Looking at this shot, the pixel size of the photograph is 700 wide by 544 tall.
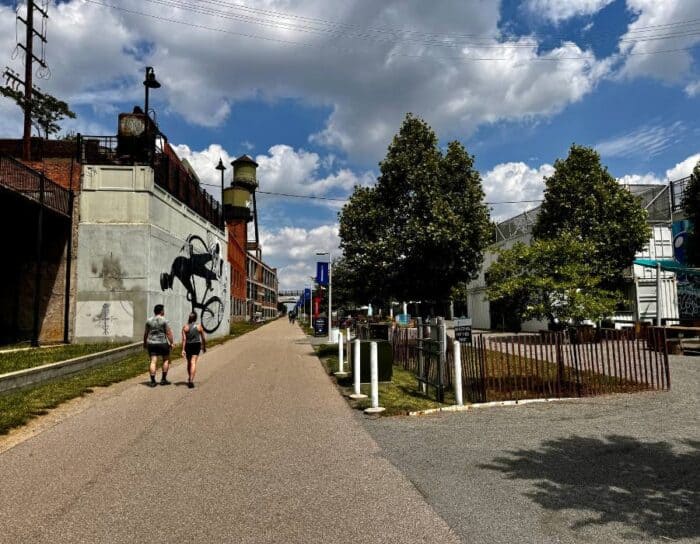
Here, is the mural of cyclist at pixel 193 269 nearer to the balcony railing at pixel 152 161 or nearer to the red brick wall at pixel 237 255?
the balcony railing at pixel 152 161

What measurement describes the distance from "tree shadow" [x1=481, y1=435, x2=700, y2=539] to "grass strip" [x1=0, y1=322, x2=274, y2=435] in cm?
681

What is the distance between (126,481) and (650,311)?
2981 cm

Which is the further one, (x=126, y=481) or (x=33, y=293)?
(x=33, y=293)

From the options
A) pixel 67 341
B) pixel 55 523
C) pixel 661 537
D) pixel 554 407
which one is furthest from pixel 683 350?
A: pixel 67 341

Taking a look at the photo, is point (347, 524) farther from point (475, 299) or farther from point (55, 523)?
point (475, 299)

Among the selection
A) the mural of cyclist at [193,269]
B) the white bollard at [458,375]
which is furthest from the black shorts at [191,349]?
the mural of cyclist at [193,269]

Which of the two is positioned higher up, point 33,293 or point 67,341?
point 33,293

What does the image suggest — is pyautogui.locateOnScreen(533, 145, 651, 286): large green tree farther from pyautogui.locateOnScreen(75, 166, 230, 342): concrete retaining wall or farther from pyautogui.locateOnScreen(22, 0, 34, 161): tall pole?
pyautogui.locateOnScreen(22, 0, 34, 161): tall pole

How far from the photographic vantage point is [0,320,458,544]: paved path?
388 centimetres

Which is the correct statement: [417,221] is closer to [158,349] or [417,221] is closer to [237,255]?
[158,349]

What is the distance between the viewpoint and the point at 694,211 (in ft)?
74.1

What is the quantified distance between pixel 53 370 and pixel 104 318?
994 cm

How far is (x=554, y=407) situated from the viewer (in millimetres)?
8711

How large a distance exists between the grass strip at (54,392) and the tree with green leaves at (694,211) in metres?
22.6
